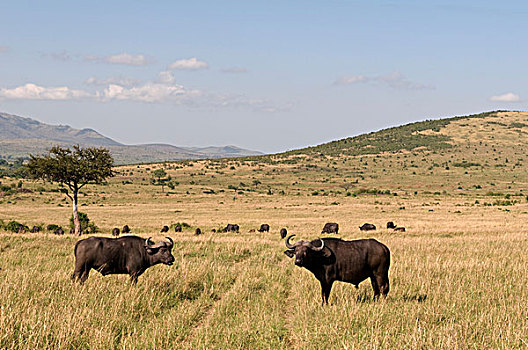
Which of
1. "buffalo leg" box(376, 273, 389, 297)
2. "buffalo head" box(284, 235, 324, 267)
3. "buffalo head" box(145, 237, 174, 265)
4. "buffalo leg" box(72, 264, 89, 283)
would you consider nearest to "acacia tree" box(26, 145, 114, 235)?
"buffalo leg" box(72, 264, 89, 283)

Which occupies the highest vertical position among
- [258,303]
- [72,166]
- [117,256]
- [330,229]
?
[72,166]

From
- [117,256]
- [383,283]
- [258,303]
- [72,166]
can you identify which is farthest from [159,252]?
[72,166]

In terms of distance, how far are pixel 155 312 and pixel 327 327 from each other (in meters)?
3.40

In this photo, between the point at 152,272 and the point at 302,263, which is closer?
the point at 302,263

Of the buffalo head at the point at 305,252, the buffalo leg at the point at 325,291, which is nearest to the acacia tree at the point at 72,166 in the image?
the buffalo head at the point at 305,252

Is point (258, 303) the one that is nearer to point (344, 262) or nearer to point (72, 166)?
point (344, 262)

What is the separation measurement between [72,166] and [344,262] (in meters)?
26.5

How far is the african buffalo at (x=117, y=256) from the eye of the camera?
11.7m

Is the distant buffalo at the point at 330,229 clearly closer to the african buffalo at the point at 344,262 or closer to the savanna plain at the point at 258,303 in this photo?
the savanna plain at the point at 258,303

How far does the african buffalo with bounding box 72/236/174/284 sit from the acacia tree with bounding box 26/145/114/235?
20.4 meters

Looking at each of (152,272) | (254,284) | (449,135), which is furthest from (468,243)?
(449,135)

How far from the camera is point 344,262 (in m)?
9.99

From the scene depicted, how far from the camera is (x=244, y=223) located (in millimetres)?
40031

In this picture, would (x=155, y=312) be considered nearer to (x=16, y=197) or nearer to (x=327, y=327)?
(x=327, y=327)
